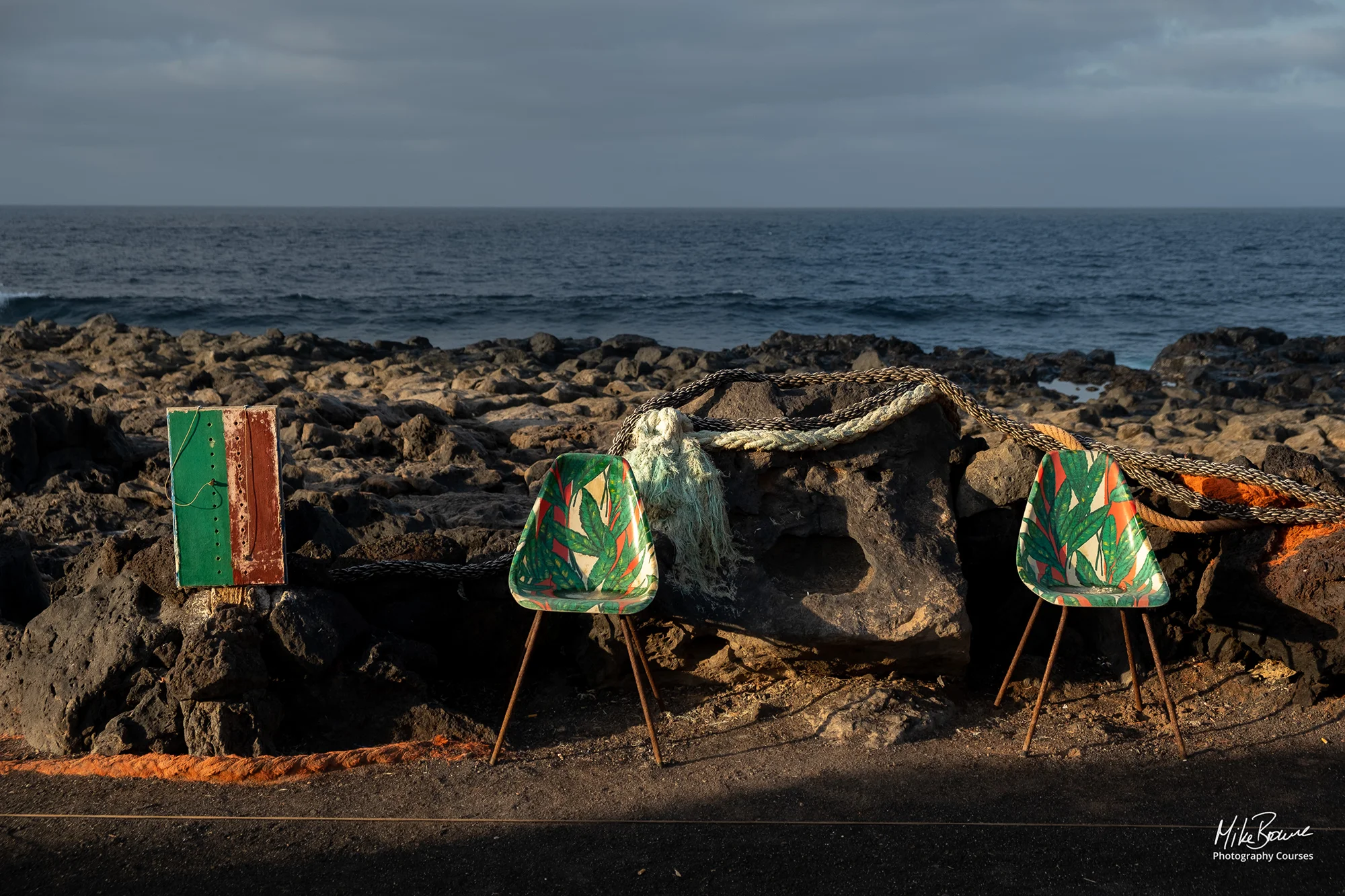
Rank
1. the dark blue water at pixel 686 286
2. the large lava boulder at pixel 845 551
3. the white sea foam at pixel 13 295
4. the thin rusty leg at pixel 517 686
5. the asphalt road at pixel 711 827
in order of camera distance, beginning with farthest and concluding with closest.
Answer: the white sea foam at pixel 13 295 → the dark blue water at pixel 686 286 → the large lava boulder at pixel 845 551 → the thin rusty leg at pixel 517 686 → the asphalt road at pixel 711 827

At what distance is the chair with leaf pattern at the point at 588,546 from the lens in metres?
4.02

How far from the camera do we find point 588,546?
14.1 feet

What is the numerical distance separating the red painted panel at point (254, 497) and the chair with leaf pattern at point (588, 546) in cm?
96

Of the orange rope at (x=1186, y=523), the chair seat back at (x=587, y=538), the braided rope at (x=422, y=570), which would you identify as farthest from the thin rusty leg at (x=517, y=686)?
the orange rope at (x=1186, y=523)

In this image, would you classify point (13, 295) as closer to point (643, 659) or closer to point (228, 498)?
point (228, 498)

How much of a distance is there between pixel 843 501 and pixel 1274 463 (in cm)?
209

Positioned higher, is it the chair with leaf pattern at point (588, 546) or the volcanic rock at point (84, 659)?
the chair with leaf pattern at point (588, 546)

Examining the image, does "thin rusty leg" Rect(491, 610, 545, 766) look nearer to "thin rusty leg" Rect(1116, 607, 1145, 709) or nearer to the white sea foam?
"thin rusty leg" Rect(1116, 607, 1145, 709)

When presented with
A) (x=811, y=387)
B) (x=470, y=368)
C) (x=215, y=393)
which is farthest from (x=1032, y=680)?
(x=470, y=368)

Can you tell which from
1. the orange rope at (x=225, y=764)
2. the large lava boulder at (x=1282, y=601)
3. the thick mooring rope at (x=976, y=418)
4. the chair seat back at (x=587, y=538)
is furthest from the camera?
the thick mooring rope at (x=976, y=418)

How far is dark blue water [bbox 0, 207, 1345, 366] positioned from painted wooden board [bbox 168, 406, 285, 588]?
21065 mm

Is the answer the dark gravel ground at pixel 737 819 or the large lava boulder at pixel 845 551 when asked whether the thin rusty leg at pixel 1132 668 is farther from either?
the large lava boulder at pixel 845 551

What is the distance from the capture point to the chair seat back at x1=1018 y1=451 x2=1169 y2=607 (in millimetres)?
4152

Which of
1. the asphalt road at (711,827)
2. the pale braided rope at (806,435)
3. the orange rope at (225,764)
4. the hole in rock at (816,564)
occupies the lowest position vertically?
the asphalt road at (711,827)
